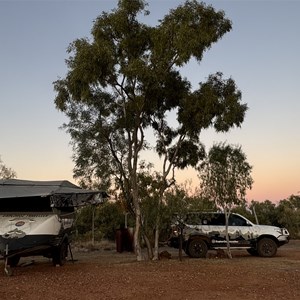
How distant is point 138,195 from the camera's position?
18.5m

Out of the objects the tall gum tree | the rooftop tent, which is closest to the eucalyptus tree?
the tall gum tree

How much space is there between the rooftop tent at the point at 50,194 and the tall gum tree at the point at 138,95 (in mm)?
2684

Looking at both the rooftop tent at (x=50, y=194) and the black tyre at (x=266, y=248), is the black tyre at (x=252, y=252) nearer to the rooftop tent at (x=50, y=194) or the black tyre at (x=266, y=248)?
the black tyre at (x=266, y=248)

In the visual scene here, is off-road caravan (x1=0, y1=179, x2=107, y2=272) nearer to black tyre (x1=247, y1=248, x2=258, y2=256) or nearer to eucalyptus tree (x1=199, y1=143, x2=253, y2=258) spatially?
eucalyptus tree (x1=199, y1=143, x2=253, y2=258)

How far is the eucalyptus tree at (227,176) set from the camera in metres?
18.5

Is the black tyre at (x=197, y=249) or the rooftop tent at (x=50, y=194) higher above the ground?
the rooftop tent at (x=50, y=194)

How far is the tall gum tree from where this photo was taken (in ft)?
53.9

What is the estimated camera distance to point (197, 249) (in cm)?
1922

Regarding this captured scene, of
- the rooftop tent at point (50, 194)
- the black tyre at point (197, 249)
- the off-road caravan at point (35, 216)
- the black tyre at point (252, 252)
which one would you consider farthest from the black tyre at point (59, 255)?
the black tyre at point (252, 252)

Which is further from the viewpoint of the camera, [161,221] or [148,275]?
[161,221]

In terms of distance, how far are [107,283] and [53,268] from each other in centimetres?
457

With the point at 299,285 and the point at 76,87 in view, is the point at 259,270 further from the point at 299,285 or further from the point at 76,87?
the point at 76,87

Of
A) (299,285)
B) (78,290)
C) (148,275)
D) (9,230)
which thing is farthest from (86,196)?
(299,285)

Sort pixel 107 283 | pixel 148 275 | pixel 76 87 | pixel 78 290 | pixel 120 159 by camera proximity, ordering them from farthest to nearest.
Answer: pixel 120 159 → pixel 76 87 → pixel 148 275 → pixel 107 283 → pixel 78 290
